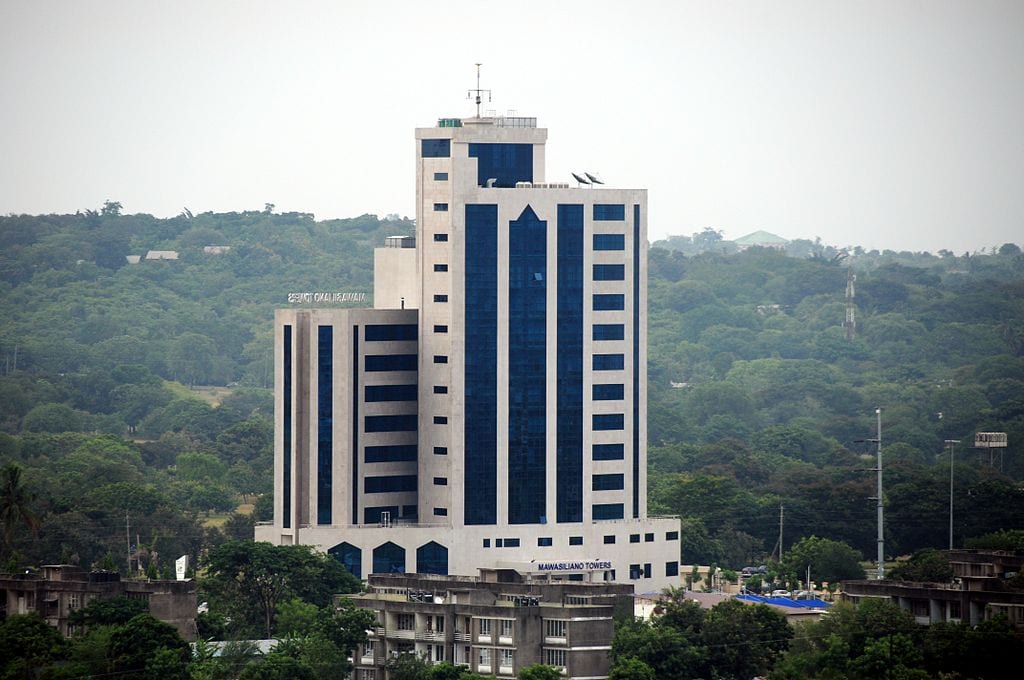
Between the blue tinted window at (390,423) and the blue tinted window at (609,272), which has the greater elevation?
the blue tinted window at (609,272)

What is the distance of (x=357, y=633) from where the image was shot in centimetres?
11456

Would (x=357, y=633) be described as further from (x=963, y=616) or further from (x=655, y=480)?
(x=655, y=480)

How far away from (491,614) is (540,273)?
3136 centimetres

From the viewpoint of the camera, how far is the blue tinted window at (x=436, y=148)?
141m

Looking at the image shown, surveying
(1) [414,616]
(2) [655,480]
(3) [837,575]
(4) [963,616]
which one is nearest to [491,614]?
(1) [414,616]

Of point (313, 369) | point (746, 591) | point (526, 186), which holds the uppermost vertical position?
point (526, 186)

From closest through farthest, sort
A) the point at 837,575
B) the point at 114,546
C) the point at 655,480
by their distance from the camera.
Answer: the point at 837,575, the point at 114,546, the point at 655,480

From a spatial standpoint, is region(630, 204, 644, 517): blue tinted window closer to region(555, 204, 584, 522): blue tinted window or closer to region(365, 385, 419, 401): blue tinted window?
region(555, 204, 584, 522): blue tinted window

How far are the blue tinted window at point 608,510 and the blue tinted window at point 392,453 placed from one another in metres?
9.86

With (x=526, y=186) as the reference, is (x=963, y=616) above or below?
below

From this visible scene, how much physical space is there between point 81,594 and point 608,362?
31990mm

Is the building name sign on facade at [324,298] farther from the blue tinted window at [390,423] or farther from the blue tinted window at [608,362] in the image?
the blue tinted window at [608,362]

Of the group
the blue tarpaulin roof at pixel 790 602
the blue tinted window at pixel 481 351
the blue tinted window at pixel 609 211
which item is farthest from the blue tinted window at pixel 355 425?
the blue tarpaulin roof at pixel 790 602

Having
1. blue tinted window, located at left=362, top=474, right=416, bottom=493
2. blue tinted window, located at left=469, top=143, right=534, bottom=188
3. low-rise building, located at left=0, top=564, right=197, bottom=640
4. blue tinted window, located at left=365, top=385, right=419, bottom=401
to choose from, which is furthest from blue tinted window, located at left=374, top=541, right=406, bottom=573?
blue tinted window, located at left=469, top=143, right=534, bottom=188
